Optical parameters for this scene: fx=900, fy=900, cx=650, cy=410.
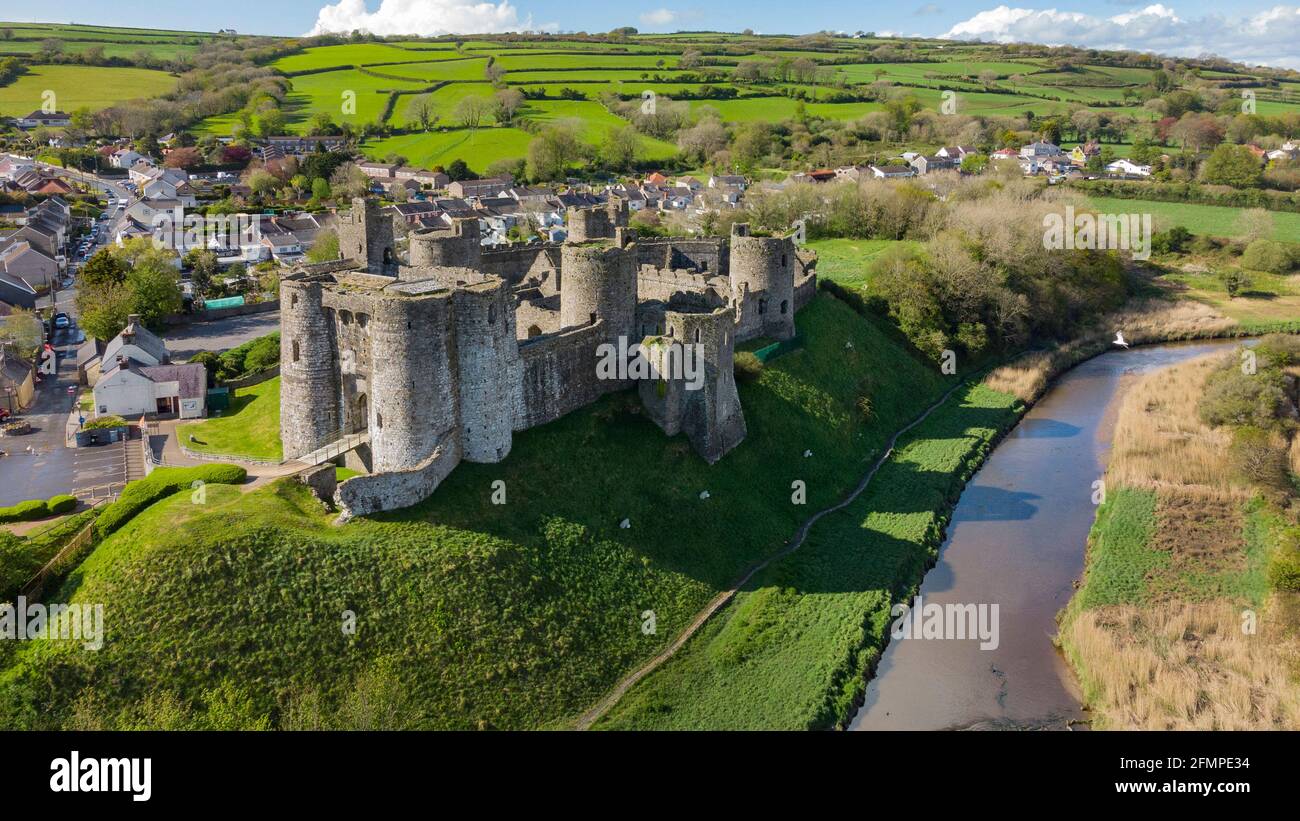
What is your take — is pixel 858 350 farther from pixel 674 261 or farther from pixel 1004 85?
pixel 1004 85

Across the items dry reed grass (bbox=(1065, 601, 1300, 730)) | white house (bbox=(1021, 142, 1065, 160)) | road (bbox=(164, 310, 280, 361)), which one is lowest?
dry reed grass (bbox=(1065, 601, 1300, 730))

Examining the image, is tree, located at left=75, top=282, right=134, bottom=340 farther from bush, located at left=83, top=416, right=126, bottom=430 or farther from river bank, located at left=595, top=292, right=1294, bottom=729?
river bank, located at left=595, top=292, right=1294, bottom=729

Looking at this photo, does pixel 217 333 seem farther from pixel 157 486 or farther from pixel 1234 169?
pixel 1234 169

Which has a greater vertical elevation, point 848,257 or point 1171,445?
point 848,257

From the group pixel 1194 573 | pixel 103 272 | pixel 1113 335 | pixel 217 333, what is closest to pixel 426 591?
pixel 1194 573

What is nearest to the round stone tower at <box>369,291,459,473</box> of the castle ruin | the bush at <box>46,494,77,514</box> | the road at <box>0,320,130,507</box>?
the castle ruin

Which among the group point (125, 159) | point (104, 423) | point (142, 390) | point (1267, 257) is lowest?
point (104, 423)

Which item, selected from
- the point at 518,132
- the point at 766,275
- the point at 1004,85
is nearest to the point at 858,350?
the point at 766,275
